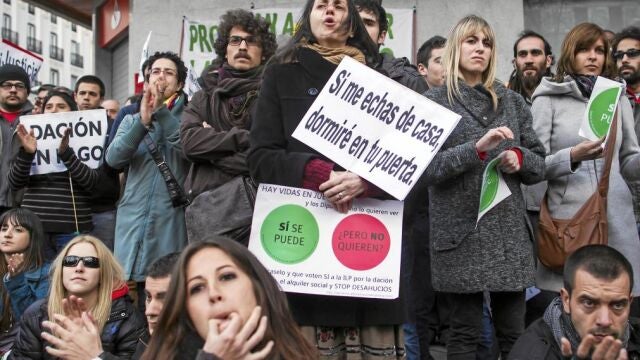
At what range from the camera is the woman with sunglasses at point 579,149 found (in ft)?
15.8

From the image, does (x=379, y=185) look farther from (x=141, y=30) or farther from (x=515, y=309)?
(x=141, y=30)

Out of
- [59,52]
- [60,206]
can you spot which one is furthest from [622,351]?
[59,52]

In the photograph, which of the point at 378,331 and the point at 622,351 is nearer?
the point at 622,351

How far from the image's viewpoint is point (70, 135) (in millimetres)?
6547

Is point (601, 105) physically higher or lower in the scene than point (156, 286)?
higher

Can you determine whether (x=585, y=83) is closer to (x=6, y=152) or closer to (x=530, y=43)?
(x=530, y=43)

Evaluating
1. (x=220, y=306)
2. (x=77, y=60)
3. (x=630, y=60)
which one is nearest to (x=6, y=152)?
(x=630, y=60)

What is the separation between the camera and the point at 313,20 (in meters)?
4.09

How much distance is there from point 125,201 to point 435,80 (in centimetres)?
233

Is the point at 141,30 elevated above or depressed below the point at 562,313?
above

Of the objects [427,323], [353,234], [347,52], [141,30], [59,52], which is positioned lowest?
[427,323]

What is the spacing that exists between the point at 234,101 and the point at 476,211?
4.76 ft

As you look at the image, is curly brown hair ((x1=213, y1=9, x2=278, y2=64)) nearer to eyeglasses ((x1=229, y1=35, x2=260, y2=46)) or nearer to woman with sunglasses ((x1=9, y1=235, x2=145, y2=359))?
eyeglasses ((x1=229, y1=35, x2=260, y2=46))

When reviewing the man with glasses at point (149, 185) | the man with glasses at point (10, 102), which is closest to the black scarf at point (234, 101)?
the man with glasses at point (149, 185)
